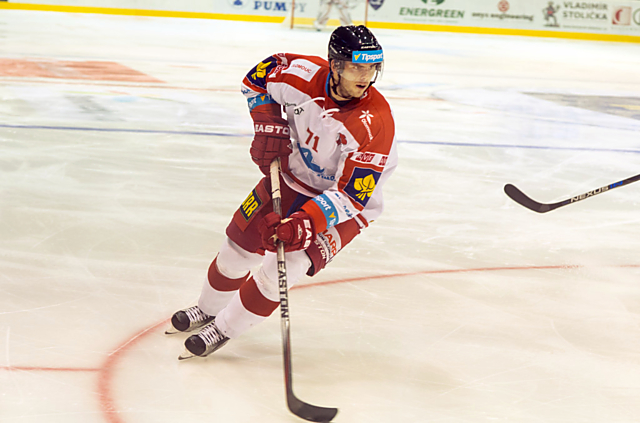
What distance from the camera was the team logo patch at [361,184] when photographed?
2.05 metres

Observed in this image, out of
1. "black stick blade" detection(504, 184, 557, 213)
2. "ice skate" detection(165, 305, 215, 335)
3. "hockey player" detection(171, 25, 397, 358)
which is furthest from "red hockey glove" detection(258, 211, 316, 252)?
"black stick blade" detection(504, 184, 557, 213)

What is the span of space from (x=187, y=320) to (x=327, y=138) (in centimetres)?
75

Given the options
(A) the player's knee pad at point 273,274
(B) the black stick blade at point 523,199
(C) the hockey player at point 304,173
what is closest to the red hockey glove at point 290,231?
(C) the hockey player at point 304,173

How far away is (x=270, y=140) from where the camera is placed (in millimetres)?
2260

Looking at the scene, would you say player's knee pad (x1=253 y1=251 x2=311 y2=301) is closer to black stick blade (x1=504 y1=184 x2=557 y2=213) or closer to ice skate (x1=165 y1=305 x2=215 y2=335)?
ice skate (x1=165 y1=305 x2=215 y2=335)

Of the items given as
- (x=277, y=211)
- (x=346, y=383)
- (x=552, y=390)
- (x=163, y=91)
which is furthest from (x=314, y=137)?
(x=163, y=91)

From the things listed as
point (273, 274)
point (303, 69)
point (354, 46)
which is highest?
point (354, 46)

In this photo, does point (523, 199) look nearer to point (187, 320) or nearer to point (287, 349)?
point (187, 320)

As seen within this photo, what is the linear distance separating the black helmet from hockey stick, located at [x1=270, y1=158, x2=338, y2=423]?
0.40m

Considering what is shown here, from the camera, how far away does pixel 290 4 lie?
15953 millimetres

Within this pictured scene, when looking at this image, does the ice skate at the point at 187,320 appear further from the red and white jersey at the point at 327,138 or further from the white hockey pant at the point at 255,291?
the red and white jersey at the point at 327,138

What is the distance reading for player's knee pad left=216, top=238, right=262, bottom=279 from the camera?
2342mm

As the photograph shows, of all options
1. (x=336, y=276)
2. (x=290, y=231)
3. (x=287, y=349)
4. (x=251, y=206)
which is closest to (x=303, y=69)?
(x=251, y=206)

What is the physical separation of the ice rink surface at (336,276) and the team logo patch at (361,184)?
549 mm
